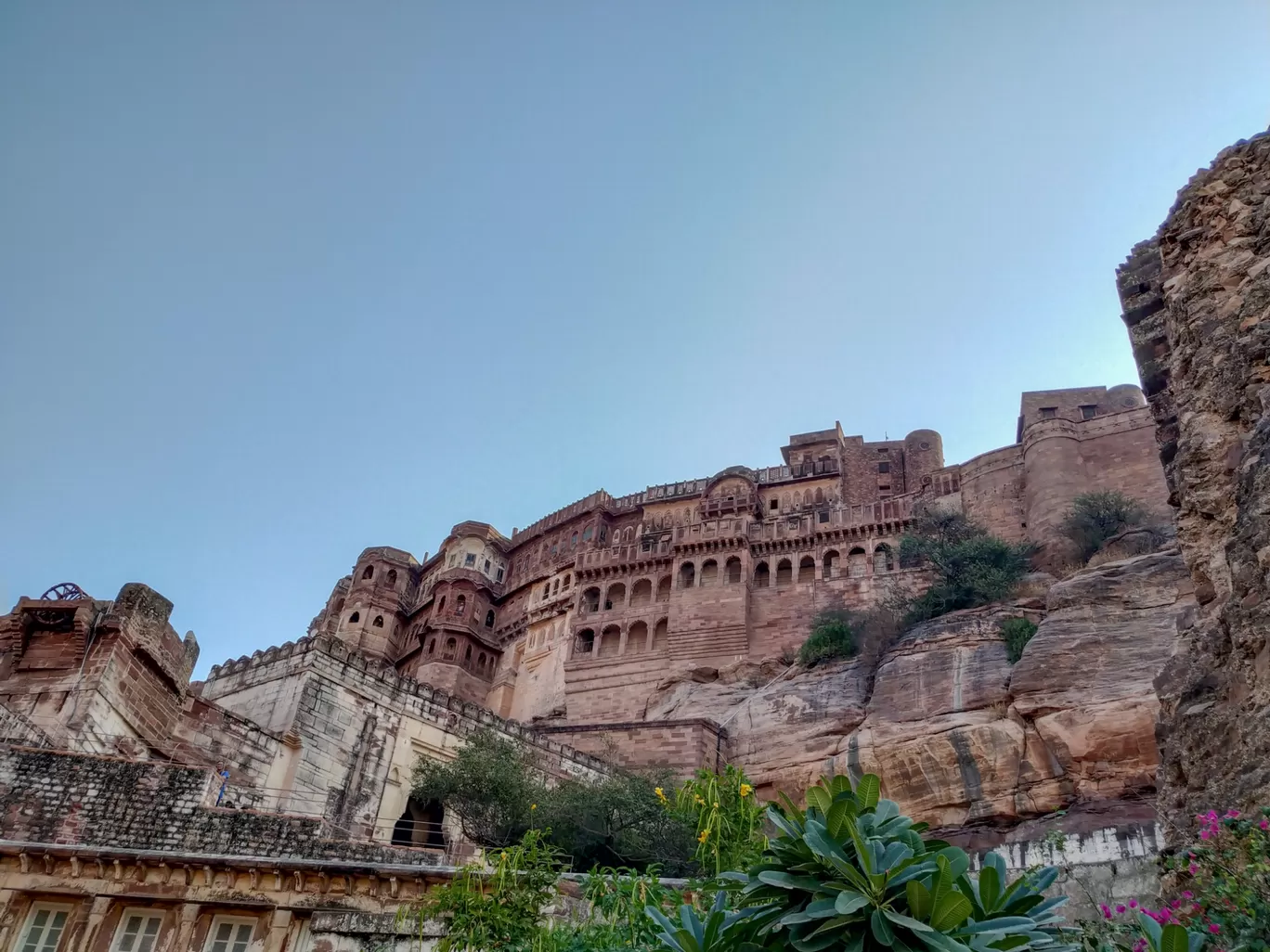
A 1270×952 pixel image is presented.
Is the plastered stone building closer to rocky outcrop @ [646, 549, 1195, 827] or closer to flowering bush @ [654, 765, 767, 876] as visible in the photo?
rocky outcrop @ [646, 549, 1195, 827]

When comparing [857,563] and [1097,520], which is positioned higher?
[857,563]

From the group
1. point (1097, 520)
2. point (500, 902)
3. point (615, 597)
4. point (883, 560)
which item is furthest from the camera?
point (615, 597)

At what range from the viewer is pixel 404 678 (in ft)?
87.4

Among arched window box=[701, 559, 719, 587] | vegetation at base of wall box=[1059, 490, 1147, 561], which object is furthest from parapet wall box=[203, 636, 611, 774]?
vegetation at base of wall box=[1059, 490, 1147, 561]

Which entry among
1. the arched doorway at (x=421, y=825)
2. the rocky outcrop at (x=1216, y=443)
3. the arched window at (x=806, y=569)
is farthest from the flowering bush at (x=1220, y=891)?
the arched window at (x=806, y=569)

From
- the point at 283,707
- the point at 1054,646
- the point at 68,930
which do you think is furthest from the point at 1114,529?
the point at 68,930

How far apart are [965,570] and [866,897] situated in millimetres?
30483

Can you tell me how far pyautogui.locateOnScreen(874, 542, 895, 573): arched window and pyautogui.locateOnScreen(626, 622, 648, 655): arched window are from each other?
32.7 ft

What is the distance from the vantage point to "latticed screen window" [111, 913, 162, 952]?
14086mm

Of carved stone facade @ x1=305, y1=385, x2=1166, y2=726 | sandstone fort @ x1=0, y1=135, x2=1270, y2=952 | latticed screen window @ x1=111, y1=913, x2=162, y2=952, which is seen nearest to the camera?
sandstone fort @ x1=0, y1=135, x2=1270, y2=952

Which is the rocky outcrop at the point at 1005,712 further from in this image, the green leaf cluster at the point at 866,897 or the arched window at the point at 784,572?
the green leaf cluster at the point at 866,897

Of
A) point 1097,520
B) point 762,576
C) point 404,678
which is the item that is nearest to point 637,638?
point 762,576

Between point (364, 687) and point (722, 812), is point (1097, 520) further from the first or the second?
point (722, 812)

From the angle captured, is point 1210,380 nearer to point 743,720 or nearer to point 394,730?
point 394,730
